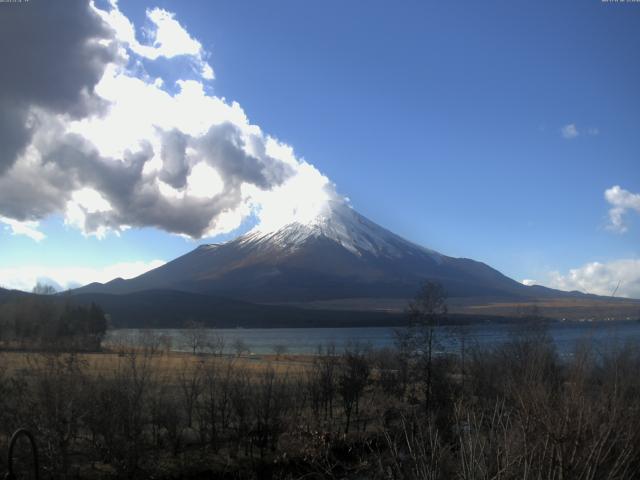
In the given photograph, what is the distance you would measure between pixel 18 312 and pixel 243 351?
131 feet

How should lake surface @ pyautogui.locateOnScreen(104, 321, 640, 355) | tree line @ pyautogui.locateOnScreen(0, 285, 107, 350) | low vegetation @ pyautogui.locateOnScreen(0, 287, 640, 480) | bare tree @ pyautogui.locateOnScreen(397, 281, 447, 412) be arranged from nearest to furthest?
low vegetation @ pyautogui.locateOnScreen(0, 287, 640, 480)
lake surface @ pyautogui.locateOnScreen(104, 321, 640, 355)
bare tree @ pyautogui.locateOnScreen(397, 281, 447, 412)
tree line @ pyautogui.locateOnScreen(0, 285, 107, 350)

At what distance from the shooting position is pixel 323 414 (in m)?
39.7

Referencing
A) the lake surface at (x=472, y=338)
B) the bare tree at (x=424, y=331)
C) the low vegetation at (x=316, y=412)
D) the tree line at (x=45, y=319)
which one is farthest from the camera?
the tree line at (x=45, y=319)

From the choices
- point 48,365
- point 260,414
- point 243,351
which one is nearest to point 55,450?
point 48,365

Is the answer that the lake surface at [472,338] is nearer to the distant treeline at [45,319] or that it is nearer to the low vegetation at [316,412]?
the low vegetation at [316,412]

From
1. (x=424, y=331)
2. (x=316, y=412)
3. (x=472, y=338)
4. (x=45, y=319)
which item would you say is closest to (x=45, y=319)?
(x=45, y=319)

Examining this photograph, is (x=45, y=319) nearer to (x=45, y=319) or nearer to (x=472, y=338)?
(x=45, y=319)

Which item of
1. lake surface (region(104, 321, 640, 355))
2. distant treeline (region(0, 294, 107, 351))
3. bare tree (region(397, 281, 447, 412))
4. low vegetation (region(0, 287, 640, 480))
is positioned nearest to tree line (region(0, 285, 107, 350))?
distant treeline (region(0, 294, 107, 351))

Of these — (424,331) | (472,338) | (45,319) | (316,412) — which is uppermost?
(424,331)

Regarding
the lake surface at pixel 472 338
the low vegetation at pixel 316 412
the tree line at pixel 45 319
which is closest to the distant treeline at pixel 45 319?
the tree line at pixel 45 319

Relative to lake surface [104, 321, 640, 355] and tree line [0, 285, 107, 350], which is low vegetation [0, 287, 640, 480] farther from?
tree line [0, 285, 107, 350]

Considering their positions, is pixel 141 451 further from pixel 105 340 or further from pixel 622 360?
pixel 105 340

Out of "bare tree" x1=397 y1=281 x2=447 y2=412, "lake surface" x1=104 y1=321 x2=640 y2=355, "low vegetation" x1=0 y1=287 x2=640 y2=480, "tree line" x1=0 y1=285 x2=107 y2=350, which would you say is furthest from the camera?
"tree line" x1=0 y1=285 x2=107 y2=350

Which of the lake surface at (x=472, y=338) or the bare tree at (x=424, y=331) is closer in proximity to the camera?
the lake surface at (x=472, y=338)
